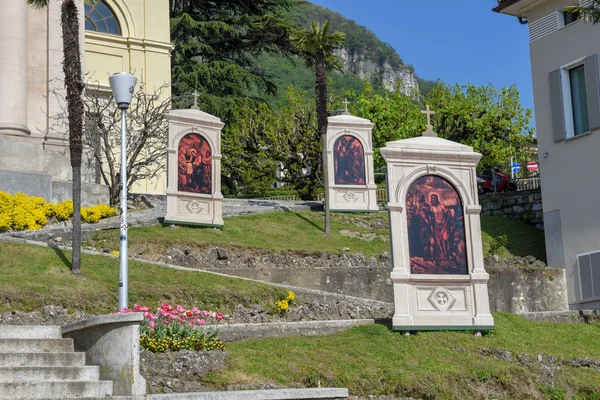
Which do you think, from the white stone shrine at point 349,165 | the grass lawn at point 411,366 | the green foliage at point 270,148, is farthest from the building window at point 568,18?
the green foliage at point 270,148

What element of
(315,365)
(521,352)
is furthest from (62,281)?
(521,352)

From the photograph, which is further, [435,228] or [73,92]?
[73,92]

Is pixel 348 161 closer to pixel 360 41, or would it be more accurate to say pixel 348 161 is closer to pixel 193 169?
pixel 193 169

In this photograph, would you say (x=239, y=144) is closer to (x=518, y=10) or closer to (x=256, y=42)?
(x=256, y=42)

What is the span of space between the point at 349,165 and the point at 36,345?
19.4 metres

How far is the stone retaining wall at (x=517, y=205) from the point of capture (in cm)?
3070

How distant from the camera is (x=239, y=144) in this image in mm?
43031

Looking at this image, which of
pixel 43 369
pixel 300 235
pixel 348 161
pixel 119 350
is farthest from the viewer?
pixel 348 161

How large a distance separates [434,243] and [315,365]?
4335mm

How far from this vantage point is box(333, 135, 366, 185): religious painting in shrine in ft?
101

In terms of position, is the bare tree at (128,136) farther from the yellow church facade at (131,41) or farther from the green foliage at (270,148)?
the green foliage at (270,148)

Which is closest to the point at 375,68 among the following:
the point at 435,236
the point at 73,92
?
the point at 73,92

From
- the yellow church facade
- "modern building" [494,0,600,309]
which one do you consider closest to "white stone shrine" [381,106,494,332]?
"modern building" [494,0,600,309]

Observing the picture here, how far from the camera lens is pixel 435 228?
17.4 metres
